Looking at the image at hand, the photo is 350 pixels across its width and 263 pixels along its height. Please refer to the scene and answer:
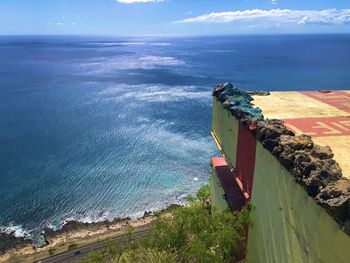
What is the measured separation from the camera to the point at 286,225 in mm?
18469

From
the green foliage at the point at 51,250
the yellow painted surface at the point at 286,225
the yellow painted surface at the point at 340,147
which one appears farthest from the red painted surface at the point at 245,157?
the green foliage at the point at 51,250

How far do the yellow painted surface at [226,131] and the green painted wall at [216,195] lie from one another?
19.7 ft

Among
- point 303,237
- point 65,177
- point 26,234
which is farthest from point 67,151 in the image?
point 303,237

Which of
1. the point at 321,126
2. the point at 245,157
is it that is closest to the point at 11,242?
the point at 245,157

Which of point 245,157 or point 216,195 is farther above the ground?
point 245,157

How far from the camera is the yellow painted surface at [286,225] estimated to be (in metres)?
14.2

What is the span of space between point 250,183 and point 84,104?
9060 cm

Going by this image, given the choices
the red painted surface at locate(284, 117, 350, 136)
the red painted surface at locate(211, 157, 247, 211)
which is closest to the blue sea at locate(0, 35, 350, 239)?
the red painted surface at locate(211, 157, 247, 211)

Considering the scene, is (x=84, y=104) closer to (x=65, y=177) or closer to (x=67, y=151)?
(x=67, y=151)

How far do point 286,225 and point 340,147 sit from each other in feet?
20.6

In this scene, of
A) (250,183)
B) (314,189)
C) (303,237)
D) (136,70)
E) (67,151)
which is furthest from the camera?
(136,70)

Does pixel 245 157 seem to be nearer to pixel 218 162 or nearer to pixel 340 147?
pixel 340 147

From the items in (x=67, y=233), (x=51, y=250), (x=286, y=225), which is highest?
(x=286, y=225)

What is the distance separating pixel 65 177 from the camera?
66.2 m
